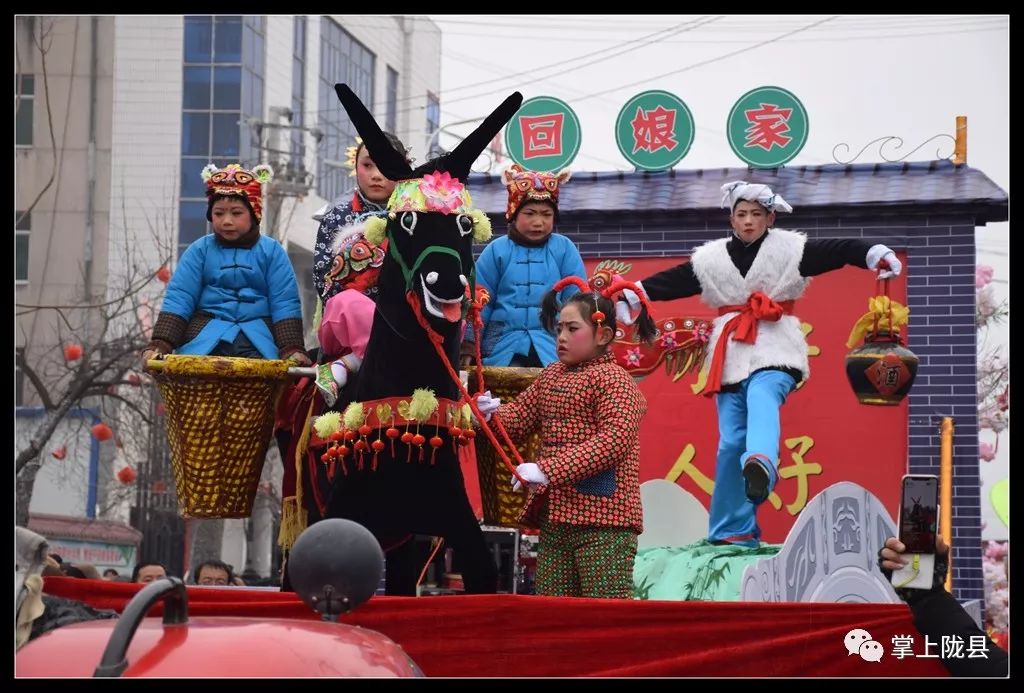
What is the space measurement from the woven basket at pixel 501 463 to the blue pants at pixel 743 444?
6.22 ft

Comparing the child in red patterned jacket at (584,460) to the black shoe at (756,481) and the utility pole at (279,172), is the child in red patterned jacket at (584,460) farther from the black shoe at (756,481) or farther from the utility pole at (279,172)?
the utility pole at (279,172)

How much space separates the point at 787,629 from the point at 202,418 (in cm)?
273

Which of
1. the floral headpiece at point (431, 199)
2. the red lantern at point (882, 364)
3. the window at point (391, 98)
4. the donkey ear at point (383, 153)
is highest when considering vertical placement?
the window at point (391, 98)

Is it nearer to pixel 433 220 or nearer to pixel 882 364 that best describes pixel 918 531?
pixel 433 220

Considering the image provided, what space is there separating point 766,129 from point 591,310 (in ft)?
16.3

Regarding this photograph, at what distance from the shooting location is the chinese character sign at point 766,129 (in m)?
11.5

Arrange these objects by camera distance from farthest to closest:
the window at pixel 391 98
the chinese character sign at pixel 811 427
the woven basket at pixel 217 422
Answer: the window at pixel 391 98 → the chinese character sign at pixel 811 427 → the woven basket at pixel 217 422

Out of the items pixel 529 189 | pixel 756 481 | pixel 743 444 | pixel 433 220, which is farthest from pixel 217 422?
pixel 743 444

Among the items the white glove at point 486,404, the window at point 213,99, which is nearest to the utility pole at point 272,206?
the window at point 213,99

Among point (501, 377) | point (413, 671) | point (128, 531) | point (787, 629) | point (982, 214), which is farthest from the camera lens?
point (128, 531)

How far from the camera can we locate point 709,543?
976cm

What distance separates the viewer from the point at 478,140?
6.85 metres
